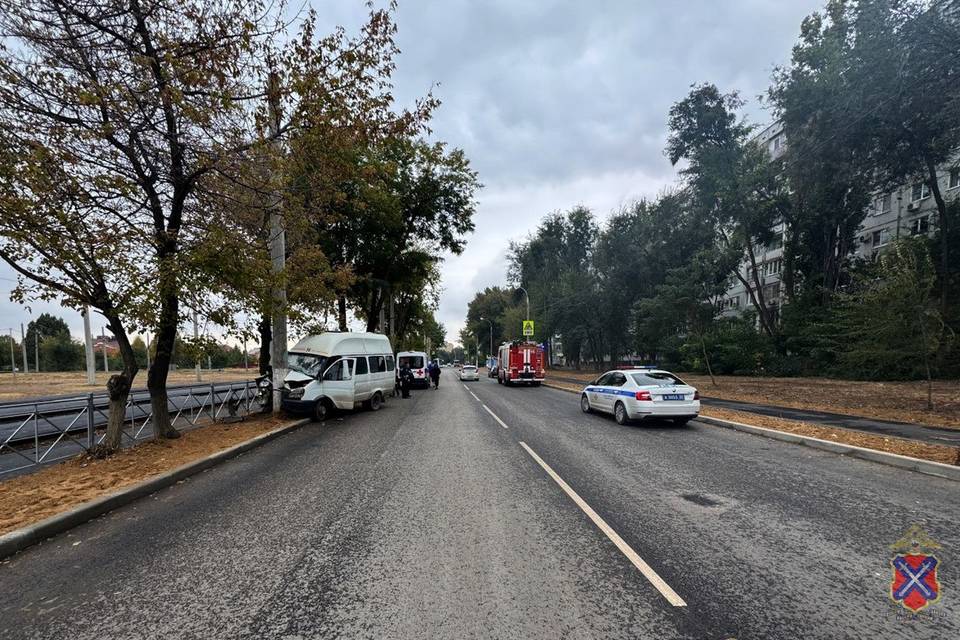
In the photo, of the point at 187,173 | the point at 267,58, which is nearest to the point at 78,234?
the point at 187,173

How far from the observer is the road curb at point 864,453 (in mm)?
6625

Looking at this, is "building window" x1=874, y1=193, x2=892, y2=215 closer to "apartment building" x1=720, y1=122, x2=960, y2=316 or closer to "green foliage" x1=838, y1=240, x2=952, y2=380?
"apartment building" x1=720, y1=122, x2=960, y2=316

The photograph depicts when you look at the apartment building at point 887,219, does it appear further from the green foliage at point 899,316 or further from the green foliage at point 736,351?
the green foliage at point 899,316

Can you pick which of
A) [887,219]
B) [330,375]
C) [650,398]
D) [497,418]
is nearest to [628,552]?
[650,398]

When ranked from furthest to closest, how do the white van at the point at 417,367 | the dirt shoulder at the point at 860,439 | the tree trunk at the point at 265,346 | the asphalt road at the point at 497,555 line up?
the white van at the point at 417,367 → the tree trunk at the point at 265,346 → the dirt shoulder at the point at 860,439 → the asphalt road at the point at 497,555

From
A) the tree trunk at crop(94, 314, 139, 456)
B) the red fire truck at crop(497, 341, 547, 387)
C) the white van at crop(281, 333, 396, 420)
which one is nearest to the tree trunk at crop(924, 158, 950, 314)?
the red fire truck at crop(497, 341, 547, 387)

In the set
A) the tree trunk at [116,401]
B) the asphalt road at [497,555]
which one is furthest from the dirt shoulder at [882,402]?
the tree trunk at [116,401]

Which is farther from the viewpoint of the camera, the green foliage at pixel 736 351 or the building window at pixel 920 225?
the green foliage at pixel 736 351

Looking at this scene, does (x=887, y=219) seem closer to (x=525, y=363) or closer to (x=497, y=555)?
(x=525, y=363)

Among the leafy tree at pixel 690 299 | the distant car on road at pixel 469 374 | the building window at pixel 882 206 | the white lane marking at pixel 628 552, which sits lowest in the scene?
the distant car on road at pixel 469 374

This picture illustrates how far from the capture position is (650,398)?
36.0 feet

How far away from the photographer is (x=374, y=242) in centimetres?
2003

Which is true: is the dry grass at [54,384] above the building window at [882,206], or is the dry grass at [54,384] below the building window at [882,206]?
below

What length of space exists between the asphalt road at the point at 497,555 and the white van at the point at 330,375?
5070 millimetres
